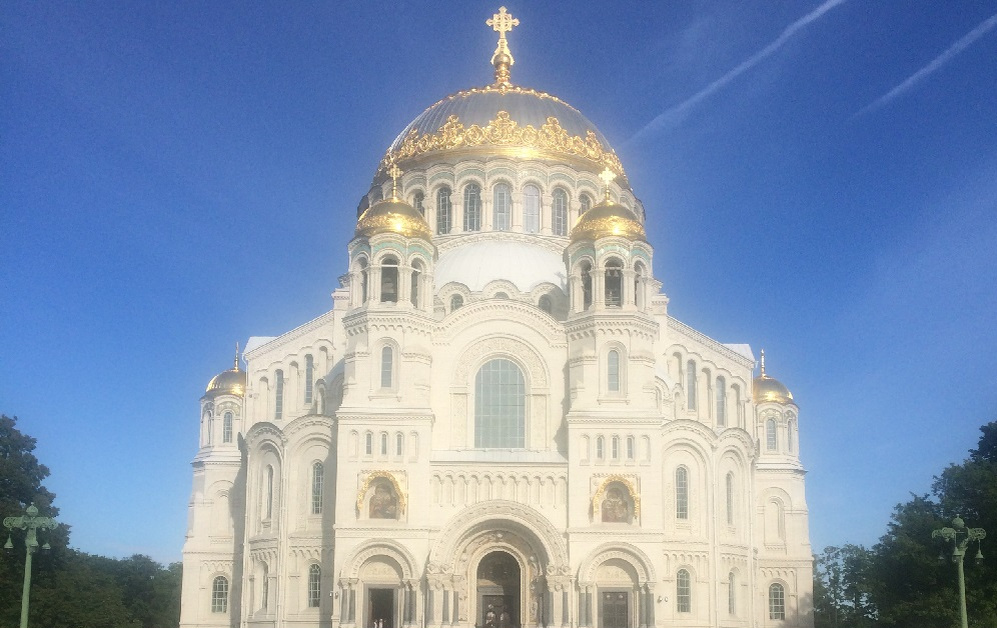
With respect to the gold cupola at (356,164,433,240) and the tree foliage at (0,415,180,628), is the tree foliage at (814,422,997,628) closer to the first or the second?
the gold cupola at (356,164,433,240)

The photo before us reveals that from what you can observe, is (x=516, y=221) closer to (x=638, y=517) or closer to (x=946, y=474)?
(x=638, y=517)

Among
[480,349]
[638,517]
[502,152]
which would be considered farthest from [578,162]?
[638,517]

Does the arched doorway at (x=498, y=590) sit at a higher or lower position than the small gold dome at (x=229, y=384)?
lower

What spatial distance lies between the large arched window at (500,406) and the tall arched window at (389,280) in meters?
3.62

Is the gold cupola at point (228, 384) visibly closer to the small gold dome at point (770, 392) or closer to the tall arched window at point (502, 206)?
the tall arched window at point (502, 206)

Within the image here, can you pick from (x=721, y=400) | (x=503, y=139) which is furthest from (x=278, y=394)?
(x=721, y=400)

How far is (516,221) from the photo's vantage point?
45.3m

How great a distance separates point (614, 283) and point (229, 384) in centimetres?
1638

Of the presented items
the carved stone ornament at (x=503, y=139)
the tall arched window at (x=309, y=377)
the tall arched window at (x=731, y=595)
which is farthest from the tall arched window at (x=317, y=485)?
the carved stone ornament at (x=503, y=139)

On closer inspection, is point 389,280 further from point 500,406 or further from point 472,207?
point 472,207

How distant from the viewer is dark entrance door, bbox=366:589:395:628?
35344mm

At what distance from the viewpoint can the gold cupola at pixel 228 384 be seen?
46.7 meters

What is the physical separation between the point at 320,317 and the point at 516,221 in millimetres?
7963

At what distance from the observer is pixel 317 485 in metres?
37.8
